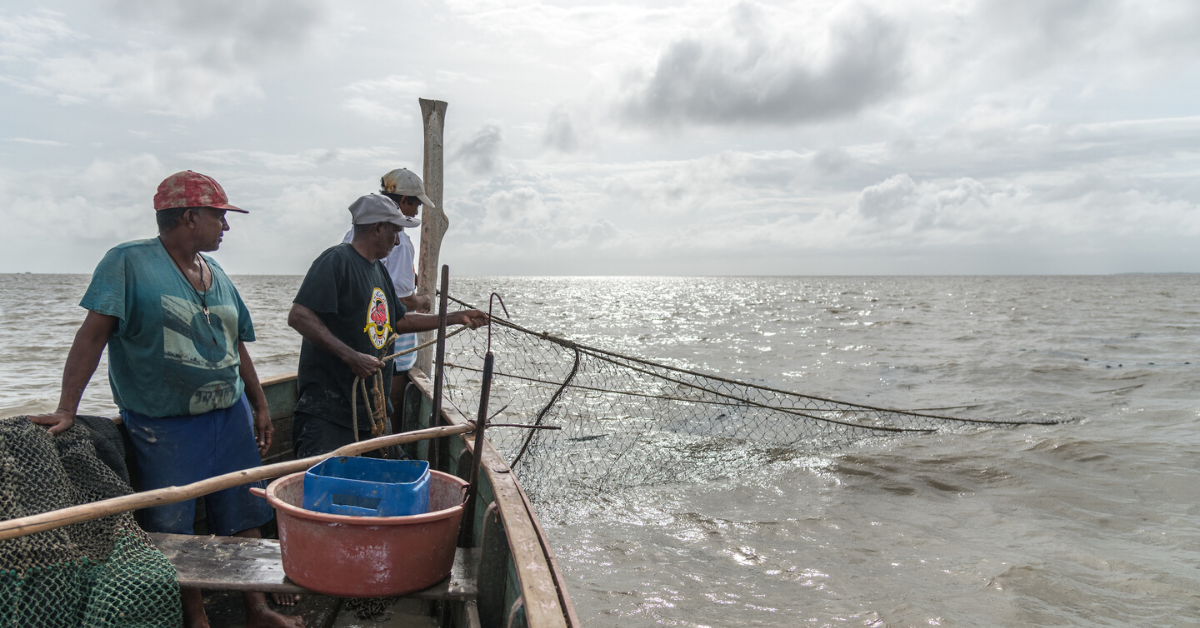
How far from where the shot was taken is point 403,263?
4.55 meters

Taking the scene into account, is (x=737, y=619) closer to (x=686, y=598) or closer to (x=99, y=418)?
(x=686, y=598)

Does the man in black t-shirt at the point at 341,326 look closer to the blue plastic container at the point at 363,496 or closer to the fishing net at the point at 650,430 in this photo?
the blue plastic container at the point at 363,496

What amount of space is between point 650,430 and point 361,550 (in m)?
7.10

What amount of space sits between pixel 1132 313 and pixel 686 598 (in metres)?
35.3

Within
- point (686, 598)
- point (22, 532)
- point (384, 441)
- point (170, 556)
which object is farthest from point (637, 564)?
point (22, 532)

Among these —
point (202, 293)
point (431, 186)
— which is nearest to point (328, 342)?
point (202, 293)

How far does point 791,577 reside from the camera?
4.63 meters

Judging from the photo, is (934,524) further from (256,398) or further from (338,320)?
(256,398)

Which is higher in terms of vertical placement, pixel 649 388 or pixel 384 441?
pixel 384 441

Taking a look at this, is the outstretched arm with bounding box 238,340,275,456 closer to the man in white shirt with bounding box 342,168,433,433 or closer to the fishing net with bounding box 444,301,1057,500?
the man in white shirt with bounding box 342,168,433,433

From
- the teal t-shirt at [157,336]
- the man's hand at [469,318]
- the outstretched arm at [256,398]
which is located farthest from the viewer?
the man's hand at [469,318]

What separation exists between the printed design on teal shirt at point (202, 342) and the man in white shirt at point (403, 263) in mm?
1004

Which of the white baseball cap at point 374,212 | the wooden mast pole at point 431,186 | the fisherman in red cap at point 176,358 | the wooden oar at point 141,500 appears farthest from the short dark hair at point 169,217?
→ the wooden mast pole at point 431,186

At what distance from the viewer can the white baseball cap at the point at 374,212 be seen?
3225 millimetres
